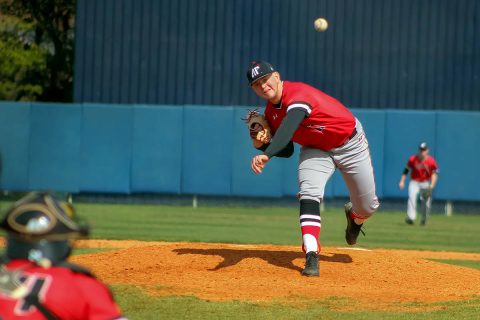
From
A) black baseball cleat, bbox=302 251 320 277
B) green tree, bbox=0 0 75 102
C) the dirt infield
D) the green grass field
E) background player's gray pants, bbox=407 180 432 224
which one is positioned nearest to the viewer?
the green grass field

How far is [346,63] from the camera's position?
80.8 ft

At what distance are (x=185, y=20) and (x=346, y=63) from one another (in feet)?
13.5

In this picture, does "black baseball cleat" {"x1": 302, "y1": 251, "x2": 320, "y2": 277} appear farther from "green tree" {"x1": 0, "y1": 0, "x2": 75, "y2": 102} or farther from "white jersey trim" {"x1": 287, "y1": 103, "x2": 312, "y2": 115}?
"green tree" {"x1": 0, "y1": 0, "x2": 75, "y2": 102}

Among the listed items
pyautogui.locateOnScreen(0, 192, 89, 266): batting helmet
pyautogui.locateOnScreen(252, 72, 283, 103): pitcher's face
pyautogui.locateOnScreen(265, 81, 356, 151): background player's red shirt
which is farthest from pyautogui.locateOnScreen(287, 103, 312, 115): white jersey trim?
pyautogui.locateOnScreen(0, 192, 89, 266): batting helmet

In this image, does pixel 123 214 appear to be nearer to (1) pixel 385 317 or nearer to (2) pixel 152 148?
(2) pixel 152 148

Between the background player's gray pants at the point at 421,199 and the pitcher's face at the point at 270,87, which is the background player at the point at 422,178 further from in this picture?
the pitcher's face at the point at 270,87

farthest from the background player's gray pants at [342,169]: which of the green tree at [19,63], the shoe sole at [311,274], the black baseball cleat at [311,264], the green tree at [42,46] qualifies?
the green tree at [42,46]

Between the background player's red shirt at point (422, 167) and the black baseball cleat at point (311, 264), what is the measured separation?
1182cm

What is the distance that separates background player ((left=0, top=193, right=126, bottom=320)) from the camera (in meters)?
3.55

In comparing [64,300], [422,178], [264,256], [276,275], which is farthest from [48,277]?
[422,178]

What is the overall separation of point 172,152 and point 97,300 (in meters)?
19.8

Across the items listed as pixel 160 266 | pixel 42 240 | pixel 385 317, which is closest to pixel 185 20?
pixel 160 266

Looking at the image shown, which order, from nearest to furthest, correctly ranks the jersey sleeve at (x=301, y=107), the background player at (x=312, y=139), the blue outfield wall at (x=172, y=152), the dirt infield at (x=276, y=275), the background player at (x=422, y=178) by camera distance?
the dirt infield at (x=276, y=275) → the jersey sleeve at (x=301, y=107) → the background player at (x=312, y=139) → the background player at (x=422, y=178) → the blue outfield wall at (x=172, y=152)

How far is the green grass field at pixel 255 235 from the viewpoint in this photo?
278 inches
